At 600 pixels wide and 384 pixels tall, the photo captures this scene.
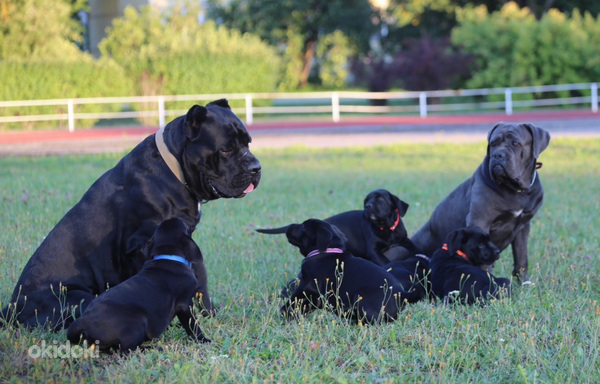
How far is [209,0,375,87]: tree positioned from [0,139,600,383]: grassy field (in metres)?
35.0

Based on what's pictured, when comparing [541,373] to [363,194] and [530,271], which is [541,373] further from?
[363,194]

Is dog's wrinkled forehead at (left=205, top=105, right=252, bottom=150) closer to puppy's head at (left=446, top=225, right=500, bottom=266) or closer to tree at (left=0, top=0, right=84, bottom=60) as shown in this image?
puppy's head at (left=446, top=225, right=500, bottom=266)

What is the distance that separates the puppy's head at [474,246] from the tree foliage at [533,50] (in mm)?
30707

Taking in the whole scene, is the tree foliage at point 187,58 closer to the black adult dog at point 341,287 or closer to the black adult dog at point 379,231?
the black adult dog at point 379,231

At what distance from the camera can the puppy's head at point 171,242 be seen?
475cm

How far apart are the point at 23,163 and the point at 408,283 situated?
40.4ft

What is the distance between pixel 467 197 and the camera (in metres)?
7.05

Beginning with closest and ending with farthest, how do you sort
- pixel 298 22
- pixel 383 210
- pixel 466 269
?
pixel 466 269
pixel 383 210
pixel 298 22

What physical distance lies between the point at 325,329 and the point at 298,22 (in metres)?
41.5

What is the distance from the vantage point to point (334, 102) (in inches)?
1125

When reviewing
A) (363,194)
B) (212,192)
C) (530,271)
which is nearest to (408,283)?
(530,271)

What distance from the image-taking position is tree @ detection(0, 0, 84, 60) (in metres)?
30.7

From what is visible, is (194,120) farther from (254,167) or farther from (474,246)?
(474,246)

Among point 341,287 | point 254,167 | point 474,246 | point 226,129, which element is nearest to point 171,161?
point 226,129
